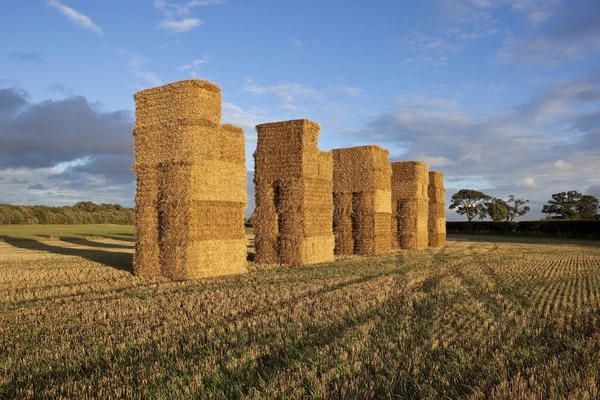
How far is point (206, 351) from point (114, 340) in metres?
1.62

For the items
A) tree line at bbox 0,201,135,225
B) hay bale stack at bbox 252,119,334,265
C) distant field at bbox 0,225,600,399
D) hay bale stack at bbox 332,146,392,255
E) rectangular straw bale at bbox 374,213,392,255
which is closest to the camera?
distant field at bbox 0,225,600,399

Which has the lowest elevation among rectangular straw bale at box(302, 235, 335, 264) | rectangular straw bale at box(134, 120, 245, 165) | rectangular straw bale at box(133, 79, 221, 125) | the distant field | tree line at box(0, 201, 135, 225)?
the distant field

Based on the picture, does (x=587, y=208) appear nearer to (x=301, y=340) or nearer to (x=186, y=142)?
(x=186, y=142)

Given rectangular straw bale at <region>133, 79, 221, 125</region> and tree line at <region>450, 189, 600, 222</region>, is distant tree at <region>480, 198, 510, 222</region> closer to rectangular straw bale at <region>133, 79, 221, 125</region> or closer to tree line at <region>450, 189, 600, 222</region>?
tree line at <region>450, 189, 600, 222</region>

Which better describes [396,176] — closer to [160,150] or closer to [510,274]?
[510,274]

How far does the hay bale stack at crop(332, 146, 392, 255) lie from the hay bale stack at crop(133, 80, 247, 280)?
29.8ft

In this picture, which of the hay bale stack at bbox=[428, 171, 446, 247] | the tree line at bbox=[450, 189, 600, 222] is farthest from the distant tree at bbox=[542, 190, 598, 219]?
the hay bale stack at bbox=[428, 171, 446, 247]

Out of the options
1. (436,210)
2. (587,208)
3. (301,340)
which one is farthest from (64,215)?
(587,208)

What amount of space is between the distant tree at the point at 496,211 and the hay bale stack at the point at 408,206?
59.2 metres

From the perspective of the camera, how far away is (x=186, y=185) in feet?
45.5

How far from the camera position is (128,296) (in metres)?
10.4

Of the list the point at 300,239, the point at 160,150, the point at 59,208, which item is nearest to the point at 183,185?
the point at 160,150

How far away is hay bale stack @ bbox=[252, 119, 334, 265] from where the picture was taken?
1800 cm

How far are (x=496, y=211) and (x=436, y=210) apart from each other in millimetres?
55071
